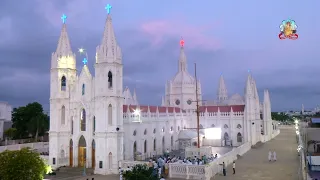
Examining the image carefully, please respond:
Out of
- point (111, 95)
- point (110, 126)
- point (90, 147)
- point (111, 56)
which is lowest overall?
point (90, 147)

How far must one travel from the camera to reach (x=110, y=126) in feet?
106

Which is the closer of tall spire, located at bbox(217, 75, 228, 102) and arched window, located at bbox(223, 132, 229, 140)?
arched window, located at bbox(223, 132, 229, 140)

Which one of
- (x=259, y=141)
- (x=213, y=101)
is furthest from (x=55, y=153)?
(x=213, y=101)

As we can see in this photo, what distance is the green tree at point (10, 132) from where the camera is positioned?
179 ft

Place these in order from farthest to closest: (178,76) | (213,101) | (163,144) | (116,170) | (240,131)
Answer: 1. (213,101)
2. (178,76)
3. (240,131)
4. (163,144)
5. (116,170)

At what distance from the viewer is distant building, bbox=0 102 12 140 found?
57669 millimetres

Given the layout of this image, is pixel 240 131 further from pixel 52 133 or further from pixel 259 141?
pixel 52 133

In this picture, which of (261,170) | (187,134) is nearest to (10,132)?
(187,134)

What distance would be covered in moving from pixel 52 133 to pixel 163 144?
1911 centimetres

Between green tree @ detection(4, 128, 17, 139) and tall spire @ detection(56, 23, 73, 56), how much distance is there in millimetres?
25768

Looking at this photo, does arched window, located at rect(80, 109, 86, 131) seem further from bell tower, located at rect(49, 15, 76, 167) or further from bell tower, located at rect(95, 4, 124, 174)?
bell tower, located at rect(95, 4, 124, 174)

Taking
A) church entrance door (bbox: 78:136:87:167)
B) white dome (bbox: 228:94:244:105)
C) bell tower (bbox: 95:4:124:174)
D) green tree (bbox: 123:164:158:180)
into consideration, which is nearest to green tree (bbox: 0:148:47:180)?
green tree (bbox: 123:164:158:180)

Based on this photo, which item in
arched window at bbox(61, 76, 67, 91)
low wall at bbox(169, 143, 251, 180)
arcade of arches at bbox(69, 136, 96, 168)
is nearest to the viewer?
low wall at bbox(169, 143, 251, 180)

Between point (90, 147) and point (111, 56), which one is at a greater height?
point (111, 56)
